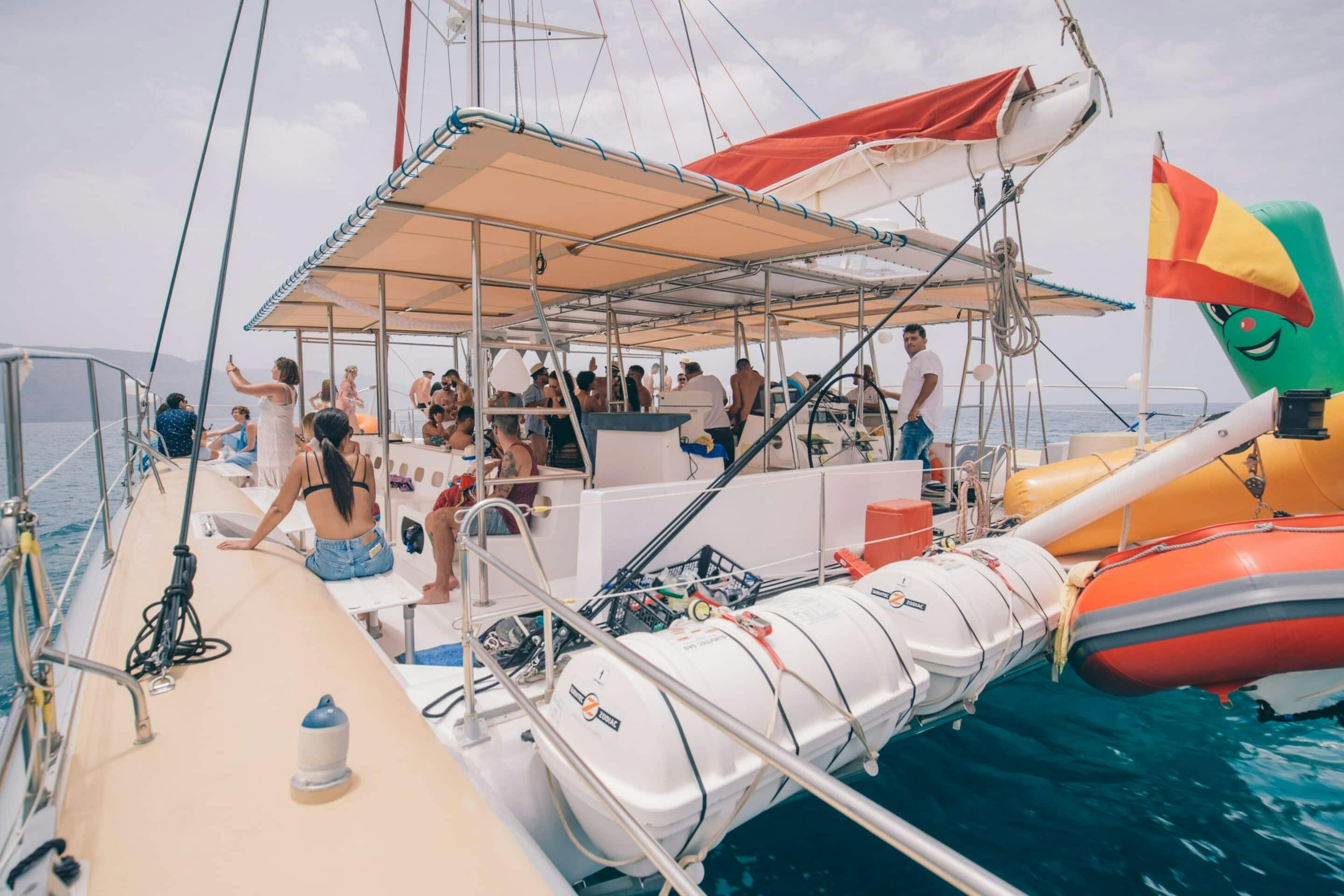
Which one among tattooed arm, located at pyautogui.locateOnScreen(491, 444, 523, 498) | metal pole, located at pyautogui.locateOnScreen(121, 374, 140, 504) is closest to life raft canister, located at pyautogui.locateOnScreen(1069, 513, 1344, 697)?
tattooed arm, located at pyautogui.locateOnScreen(491, 444, 523, 498)

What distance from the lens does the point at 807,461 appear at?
5.79 m

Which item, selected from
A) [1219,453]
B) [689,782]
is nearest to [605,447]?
[689,782]

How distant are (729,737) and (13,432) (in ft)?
5.84

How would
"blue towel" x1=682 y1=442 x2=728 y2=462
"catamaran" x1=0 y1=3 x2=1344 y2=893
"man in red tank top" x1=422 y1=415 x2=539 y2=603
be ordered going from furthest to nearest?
"blue towel" x1=682 y1=442 x2=728 y2=462, "man in red tank top" x1=422 y1=415 x2=539 y2=603, "catamaran" x1=0 y1=3 x2=1344 y2=893

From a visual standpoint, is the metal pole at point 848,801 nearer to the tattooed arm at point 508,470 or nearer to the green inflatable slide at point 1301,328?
the tattooed arm at point 508,470

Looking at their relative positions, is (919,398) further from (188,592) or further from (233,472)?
(233,472)

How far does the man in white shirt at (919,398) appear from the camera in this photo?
18.5 ft

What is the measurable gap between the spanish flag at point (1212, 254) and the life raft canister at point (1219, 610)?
1191 mm

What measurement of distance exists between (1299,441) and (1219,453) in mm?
1114

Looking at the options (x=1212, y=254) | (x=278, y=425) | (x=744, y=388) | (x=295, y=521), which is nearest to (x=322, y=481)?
(x=295, y=521)

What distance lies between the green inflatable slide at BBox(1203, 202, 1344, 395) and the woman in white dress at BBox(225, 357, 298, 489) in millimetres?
7572

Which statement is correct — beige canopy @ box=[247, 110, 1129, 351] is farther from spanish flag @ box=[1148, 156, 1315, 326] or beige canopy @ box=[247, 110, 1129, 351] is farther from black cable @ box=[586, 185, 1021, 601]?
spanish flag @ box=[1148, 156, 1315, 326]

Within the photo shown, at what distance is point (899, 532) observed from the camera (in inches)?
177

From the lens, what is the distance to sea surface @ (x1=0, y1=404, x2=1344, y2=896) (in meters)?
2.78
